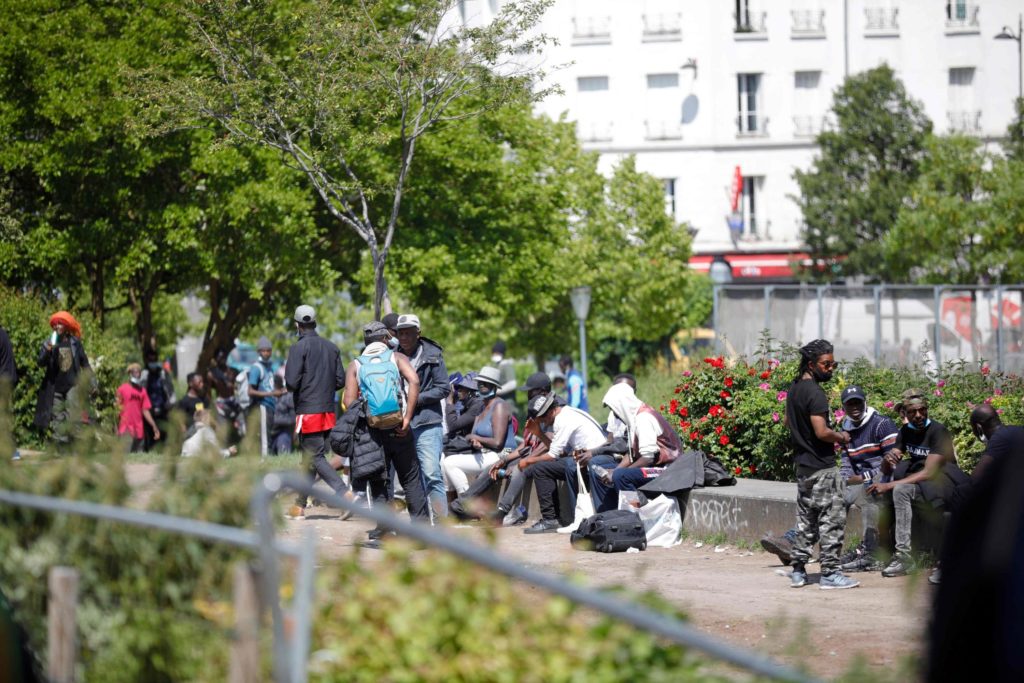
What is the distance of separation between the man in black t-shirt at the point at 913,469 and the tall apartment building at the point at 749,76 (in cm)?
4010

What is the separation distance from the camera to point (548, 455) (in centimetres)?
1312

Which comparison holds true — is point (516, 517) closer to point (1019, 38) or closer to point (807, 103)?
point (1019, 38)

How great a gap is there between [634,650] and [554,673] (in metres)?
0.20

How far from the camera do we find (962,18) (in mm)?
50469

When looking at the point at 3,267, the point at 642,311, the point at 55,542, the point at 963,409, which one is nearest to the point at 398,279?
the point at 3,267

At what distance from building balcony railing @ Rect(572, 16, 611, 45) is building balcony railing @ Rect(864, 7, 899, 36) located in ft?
29.8

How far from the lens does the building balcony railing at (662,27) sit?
50062mm

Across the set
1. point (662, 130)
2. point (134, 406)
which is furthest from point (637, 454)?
point (662, 130)

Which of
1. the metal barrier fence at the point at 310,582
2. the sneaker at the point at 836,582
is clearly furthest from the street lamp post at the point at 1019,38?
the metal barrier fence at the point at 310,582

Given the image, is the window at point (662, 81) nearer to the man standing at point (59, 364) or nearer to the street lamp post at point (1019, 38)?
the street lamp post at point (1019, 38)

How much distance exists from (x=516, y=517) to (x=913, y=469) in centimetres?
453

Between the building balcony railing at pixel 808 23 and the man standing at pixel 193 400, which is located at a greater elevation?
Result: the building balcony railing at pixel 808 23

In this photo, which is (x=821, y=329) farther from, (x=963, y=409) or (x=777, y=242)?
(x=777, y=242)

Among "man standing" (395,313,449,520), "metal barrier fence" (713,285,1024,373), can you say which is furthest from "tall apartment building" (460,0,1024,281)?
"man standing" (395,313,449,520)
